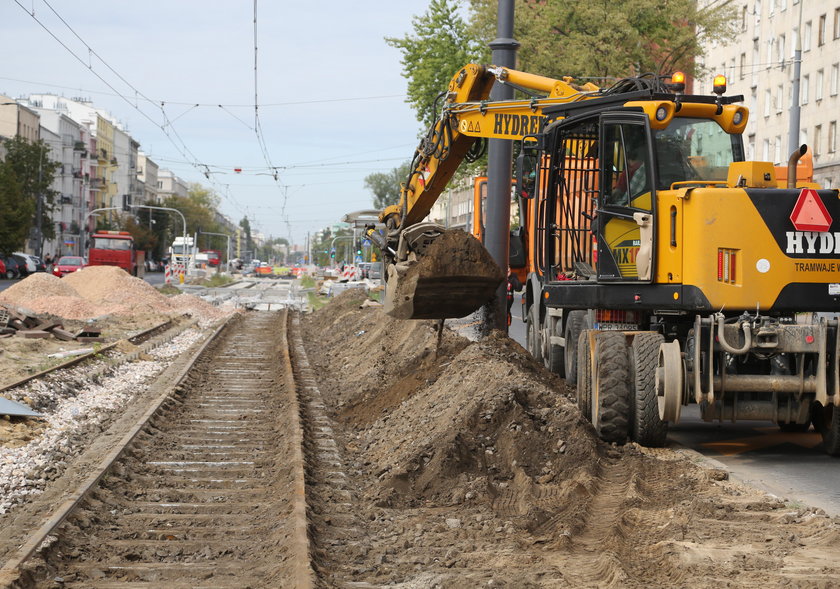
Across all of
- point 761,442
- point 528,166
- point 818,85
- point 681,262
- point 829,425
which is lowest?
point 761,442

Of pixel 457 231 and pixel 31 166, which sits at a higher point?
pixel 31 166

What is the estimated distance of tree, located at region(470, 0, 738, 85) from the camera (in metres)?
45.1

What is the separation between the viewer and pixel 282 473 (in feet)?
35.6

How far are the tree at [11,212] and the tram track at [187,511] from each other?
53.8 m

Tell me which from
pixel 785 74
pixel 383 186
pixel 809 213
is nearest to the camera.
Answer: pixel 809 213

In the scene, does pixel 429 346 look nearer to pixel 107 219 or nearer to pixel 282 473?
pixel 282 473

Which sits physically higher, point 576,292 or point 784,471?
point 576,292

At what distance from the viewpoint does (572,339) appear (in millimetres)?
14977

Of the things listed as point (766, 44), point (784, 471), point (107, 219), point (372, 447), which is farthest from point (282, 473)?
point (107, 219)

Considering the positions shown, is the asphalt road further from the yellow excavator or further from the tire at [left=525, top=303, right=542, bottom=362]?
the tire at [left=525, top=303, right=542, bottom=362]

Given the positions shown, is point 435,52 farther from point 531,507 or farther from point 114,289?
point 531,507

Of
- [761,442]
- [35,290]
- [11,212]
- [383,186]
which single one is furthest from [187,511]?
[383,186]

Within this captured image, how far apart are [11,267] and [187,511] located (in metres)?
64.7

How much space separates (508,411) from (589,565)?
3.80 meters
